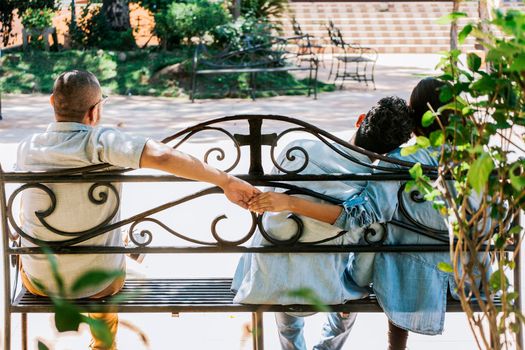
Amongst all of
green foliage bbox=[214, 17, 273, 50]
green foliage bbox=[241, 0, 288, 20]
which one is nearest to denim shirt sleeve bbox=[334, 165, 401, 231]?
green foliage bbox=[214, 17, 273, 50]

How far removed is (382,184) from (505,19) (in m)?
1.22

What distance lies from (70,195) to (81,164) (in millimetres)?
110

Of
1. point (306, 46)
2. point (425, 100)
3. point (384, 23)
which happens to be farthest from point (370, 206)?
point (384, 23)

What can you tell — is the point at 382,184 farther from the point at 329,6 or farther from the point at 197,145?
the point at 329,6

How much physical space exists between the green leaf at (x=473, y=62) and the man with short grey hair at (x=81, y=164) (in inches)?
33.7

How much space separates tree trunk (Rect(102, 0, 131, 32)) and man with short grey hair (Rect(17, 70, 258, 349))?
1504cm

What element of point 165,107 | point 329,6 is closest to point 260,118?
point 165,107

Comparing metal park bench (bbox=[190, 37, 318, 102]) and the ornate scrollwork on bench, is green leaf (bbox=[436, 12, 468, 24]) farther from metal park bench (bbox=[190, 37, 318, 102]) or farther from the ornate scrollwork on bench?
metal park bench (bbox=[190, 37, 318, 102])

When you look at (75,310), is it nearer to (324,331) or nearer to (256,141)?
(256,141)

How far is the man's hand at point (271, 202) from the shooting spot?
2.58m

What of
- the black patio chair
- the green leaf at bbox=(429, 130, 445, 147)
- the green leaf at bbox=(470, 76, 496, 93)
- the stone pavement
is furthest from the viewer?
the black patio chair

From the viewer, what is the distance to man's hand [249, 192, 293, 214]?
2.58m

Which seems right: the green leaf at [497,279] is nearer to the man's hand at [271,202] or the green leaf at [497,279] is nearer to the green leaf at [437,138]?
the green leaf at [437,138]

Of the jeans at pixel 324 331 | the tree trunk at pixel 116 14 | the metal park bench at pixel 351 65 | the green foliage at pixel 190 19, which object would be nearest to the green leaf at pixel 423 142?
the jeans at pixel 324 331
